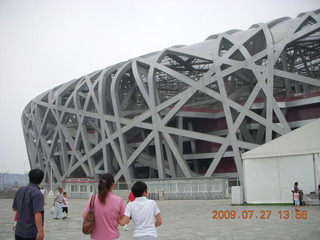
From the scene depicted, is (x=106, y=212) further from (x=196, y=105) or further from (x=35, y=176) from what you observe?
(x=196, y=105)

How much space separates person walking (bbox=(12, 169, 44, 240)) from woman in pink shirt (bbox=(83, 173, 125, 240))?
58 centimetres

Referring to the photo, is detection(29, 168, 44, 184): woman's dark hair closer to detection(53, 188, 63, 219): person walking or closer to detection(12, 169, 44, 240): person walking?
detection(12, 169, 44, 240): person walking

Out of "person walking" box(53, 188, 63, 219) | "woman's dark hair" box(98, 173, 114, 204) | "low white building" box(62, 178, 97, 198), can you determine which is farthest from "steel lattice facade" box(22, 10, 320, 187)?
"woman's dark hair" box(98, 173, 114, 204)

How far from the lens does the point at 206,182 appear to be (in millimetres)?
32156

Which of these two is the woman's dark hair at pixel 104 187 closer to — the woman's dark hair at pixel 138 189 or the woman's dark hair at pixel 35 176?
the woman's dark hair at pixel 138 189

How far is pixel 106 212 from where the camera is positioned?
15.4 feet

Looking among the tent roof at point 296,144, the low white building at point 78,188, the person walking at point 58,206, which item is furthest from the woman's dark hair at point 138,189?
the low white building at point 78,188

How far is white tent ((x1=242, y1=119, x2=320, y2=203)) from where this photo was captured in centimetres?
1870

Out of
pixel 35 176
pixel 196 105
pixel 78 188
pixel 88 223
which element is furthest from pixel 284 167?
pixel 196 105

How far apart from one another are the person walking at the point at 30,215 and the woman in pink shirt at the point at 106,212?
1.89 feet

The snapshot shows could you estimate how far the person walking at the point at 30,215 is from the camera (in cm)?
481

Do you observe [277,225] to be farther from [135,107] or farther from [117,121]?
[135,107]

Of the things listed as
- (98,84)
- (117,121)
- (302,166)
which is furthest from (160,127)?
(302,166)

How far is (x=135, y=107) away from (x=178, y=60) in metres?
10.5
